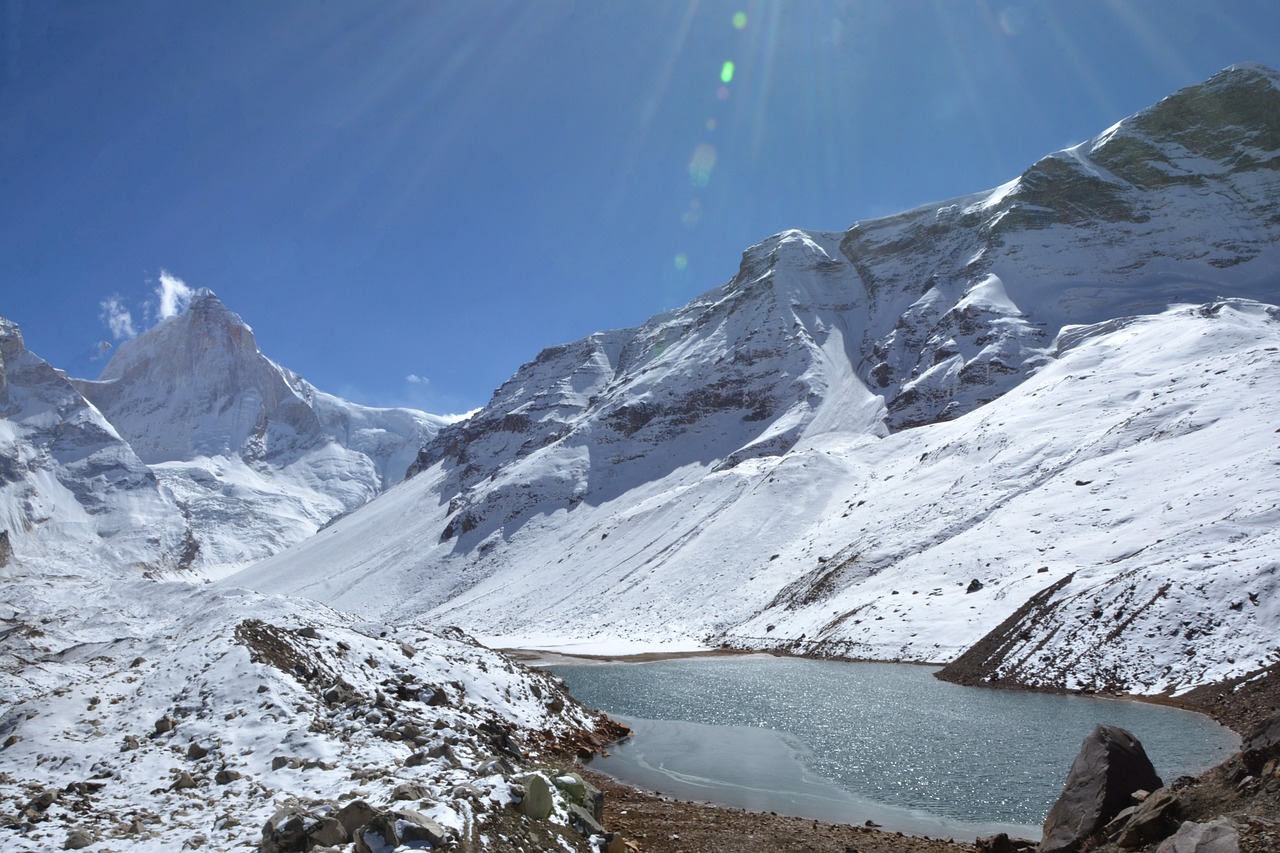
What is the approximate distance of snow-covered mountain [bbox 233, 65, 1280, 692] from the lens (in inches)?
1571

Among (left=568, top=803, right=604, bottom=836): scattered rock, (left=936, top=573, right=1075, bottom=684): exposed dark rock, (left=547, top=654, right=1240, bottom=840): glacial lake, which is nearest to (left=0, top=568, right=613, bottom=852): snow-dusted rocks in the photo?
(left=568, top=803, right=604, bottom=836): scattered rock

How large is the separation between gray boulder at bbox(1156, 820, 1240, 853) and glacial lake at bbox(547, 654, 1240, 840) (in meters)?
7.93

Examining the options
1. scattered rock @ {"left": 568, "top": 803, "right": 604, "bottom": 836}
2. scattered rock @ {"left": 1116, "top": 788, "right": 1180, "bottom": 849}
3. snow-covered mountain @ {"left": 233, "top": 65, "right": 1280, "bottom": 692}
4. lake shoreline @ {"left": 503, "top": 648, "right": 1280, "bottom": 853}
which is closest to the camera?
scattered rock @ {"left": 1116, "top": 788, "right": 1180, "bottom": 849}

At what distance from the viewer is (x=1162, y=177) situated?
185 meters

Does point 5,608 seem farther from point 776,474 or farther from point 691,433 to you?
point 691,433

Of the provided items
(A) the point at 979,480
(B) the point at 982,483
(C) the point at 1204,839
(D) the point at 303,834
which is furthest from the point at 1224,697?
(A) the point at 979,480

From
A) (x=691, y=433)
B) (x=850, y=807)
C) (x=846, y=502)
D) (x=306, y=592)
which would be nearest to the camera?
(x=850, y=807)

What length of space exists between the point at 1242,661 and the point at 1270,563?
641 centimetres

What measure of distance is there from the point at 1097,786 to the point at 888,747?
45.5 feet

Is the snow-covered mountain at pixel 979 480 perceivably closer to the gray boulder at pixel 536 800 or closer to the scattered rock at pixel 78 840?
the gray boulder at pixel 536 800

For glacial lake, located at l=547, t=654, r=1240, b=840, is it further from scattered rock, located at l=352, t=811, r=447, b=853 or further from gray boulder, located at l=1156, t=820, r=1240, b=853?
scattered rock, located at l=352, t=811, r=447, b=853

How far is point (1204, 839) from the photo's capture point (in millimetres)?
8992

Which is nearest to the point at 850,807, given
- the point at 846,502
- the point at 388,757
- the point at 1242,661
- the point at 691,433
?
the point at 388,757

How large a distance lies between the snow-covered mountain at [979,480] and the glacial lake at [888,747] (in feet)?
19.9
